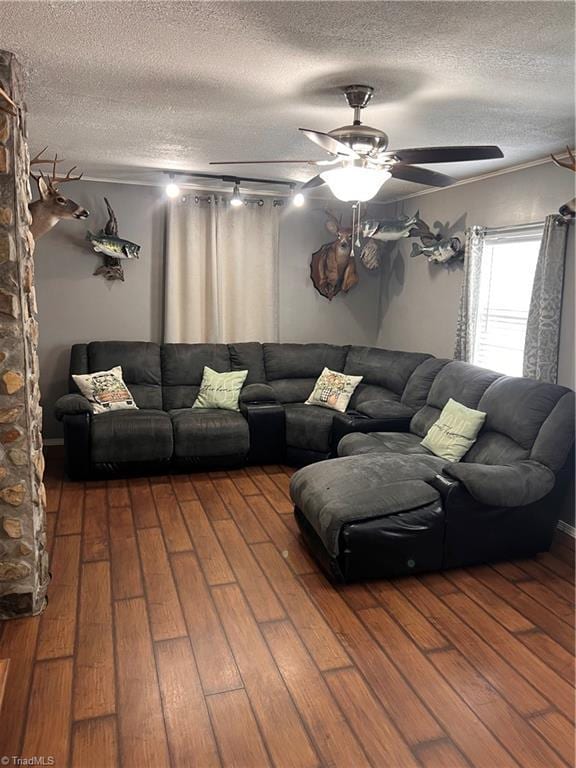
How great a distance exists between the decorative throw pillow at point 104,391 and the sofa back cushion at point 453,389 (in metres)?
2.49

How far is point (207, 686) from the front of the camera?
2.27 m

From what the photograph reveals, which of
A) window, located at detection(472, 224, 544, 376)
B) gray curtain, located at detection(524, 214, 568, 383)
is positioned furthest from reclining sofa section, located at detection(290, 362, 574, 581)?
window, located at detection(472, 224, 544, 376)

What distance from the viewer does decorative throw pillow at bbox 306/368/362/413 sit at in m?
5.18

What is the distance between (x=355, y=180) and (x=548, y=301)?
6.25ft

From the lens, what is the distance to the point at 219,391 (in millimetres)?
5156

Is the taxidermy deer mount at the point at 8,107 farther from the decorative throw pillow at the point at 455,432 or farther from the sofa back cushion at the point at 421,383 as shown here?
the sofa back cushion at the point at 421,383

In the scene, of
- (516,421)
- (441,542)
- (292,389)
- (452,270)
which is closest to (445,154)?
(516,421)

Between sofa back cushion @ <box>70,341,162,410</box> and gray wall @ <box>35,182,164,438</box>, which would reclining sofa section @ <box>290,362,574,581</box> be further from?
gray wall @ <box>35,182,164,438</box>

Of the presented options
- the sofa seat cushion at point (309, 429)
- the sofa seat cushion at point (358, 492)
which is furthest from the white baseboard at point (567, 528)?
the sofa seat cushion at point (309, 429)

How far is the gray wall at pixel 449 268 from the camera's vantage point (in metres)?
3.82

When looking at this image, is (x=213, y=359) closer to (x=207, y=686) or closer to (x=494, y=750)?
(x=207, y=686)

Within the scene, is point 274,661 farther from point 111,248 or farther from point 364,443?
point 111,248

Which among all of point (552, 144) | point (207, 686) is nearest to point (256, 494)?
point (207, 686)

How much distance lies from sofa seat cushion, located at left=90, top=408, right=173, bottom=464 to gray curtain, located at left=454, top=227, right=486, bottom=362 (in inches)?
101
